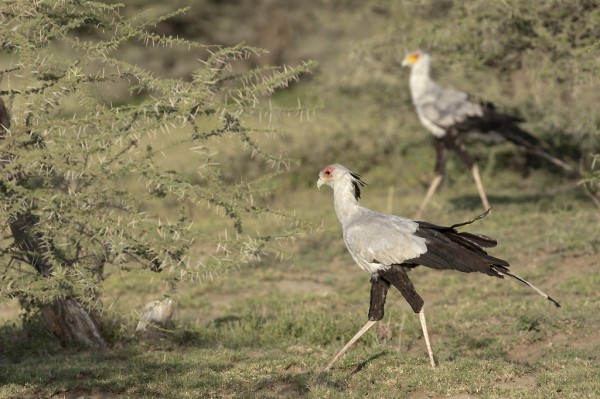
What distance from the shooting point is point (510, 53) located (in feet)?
35.1

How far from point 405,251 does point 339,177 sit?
2.92 ft

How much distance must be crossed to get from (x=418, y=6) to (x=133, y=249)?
869cm

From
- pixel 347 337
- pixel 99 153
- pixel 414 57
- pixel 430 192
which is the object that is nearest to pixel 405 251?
pixel 347 337

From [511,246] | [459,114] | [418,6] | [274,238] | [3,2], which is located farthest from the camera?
[418,6]

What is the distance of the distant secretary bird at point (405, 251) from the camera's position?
20.1ft

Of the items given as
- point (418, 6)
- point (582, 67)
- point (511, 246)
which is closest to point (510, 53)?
point (582, 67)

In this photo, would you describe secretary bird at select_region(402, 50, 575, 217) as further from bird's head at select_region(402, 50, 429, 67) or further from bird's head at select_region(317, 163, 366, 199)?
bird's head at select_region(317, 163, 366, 199)

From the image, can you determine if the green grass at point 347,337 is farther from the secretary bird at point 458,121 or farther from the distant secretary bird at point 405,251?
the secretary bird at point 458,121

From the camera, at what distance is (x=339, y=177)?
6.84 meters

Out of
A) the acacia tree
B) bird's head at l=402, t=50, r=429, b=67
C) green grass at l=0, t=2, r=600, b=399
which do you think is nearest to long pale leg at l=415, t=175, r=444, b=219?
green grass at l=0, t=2, r=600, b=399

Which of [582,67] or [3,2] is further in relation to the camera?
[582,67]

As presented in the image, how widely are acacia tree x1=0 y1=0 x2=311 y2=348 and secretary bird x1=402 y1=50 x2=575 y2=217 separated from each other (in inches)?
222

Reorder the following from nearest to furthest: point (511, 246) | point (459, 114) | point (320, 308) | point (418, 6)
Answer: point (320, 308), point (511, 246), point (459, 114), point (418, 6)

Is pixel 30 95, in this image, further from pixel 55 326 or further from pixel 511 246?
pixel 511 246
